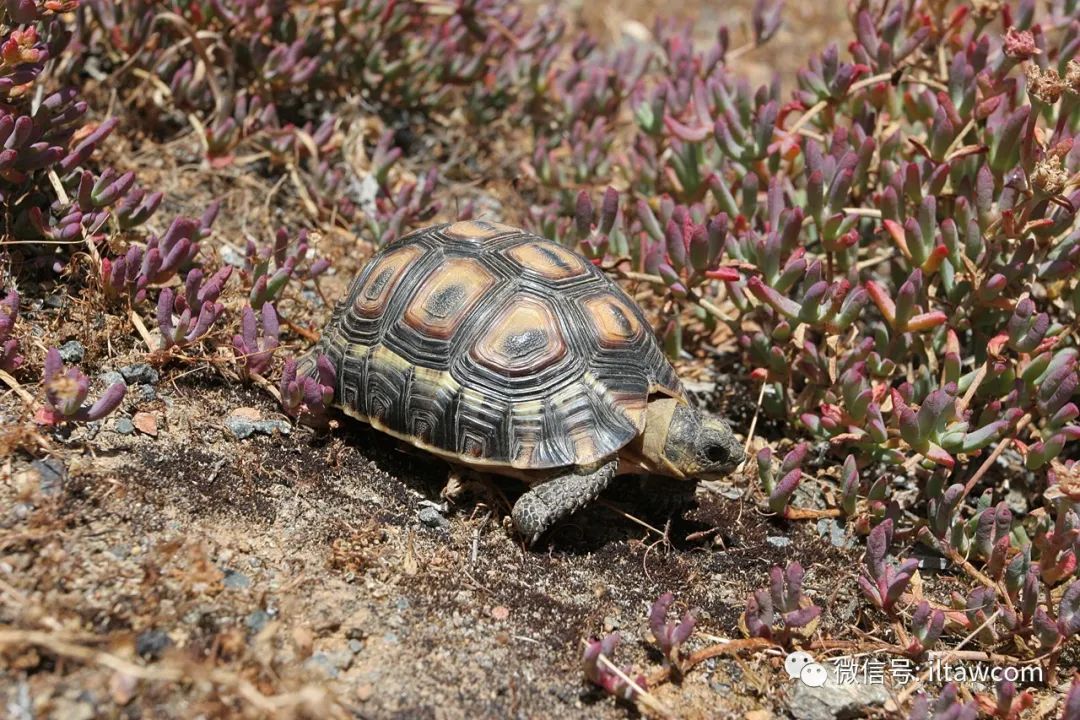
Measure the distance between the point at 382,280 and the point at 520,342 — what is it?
0.75 m

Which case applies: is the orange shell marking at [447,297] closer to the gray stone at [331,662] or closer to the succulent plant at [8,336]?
the gray stone at [331,662]

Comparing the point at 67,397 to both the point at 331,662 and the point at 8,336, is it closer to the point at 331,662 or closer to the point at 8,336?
the point at 8,336

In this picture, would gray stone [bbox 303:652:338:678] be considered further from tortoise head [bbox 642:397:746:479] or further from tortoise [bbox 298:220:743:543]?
tortoise head [bbox 642:397:746:479]

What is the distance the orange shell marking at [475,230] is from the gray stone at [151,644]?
6.77 ft

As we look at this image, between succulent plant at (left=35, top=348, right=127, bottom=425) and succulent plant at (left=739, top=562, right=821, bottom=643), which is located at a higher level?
succulent plant at (left=35, top=348, right=127, bottom=425)

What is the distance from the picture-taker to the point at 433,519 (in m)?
3.72

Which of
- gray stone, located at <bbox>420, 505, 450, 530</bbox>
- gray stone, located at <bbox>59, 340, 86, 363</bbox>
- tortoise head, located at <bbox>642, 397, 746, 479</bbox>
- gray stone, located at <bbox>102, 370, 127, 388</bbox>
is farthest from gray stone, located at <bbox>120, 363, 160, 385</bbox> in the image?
tortoise head, located at <bbox>642, 397, 746, 479</bbox>

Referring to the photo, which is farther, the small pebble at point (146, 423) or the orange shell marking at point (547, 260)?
the orange shell marking at point (547, 260)

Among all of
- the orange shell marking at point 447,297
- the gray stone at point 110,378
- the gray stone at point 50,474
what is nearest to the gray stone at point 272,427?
the gray stone at point 110,378

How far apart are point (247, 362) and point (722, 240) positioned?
7.38 ft

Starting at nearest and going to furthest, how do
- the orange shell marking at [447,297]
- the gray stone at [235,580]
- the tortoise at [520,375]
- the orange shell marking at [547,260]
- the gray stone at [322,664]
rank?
1. the gray stone at [322,664]
2. the gray stone at [235,580]
3. the tortoise at [520,375]
4. the orange shell marking at [447,297]
5. the orange shell marking at [547,260]

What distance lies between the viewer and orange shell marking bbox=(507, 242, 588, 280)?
12.9 ft

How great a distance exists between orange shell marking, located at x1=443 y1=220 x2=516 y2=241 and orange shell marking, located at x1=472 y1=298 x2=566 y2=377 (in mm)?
470

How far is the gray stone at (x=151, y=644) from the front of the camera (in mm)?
2754
